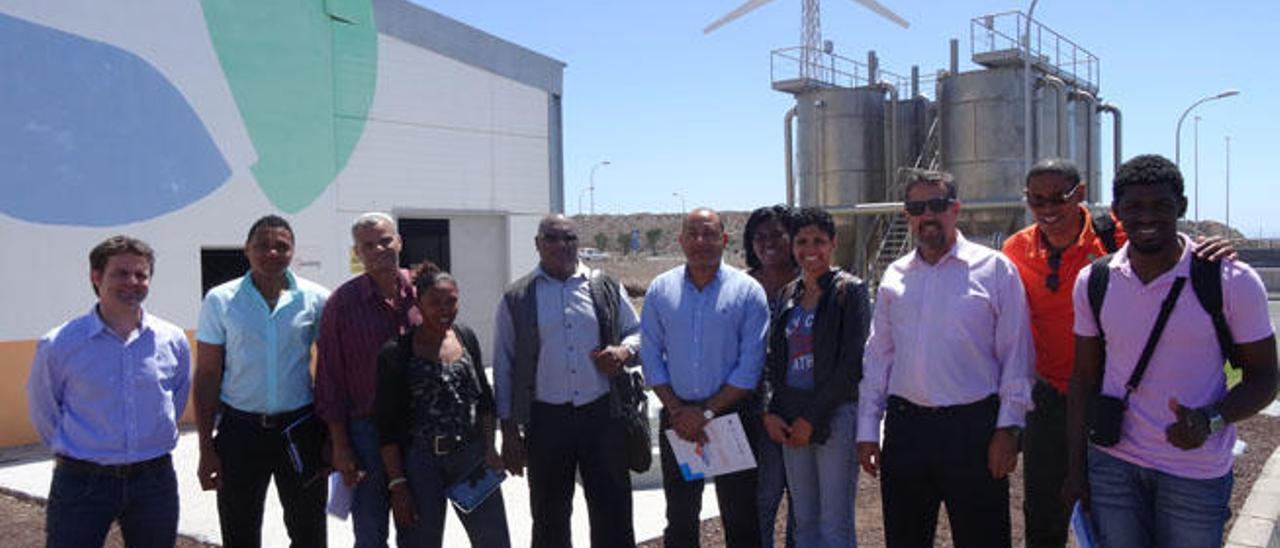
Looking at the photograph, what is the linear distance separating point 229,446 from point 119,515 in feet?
1.74

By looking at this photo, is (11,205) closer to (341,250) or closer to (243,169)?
(243,169)

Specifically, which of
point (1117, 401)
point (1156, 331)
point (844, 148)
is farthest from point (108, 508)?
point (844, 148)

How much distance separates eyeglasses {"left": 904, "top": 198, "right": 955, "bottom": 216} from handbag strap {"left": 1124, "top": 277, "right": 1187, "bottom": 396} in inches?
35.2

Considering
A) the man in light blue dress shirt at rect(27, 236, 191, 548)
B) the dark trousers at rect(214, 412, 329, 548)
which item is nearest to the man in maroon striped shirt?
the dark trousers at rect(214, 412, 329, 548)

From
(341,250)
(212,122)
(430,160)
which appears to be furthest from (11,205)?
(430,160)

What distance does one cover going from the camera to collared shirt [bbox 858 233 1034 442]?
3.56 meters

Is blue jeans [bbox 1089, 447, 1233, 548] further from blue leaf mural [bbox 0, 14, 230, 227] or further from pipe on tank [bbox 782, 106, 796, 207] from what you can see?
pipe on tank [bbox 782, 106, 796, 207]

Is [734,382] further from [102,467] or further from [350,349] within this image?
[102,467]

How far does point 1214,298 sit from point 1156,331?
0.20m

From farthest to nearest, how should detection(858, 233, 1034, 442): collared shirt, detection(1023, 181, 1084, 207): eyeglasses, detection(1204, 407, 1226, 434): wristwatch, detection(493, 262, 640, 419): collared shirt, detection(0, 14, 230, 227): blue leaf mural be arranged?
detection(0, 14, 230, 227): blue leaf mural
detection(493, 262, 640, 419): collared shirt
detection(1023, 181, 1084, 207): eyeglasses
detection(858, 233, 1034, 442): collared shirt
detection(1204, 407, 1226, 434): wristwatch

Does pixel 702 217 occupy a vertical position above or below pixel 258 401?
above

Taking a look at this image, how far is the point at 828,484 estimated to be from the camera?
4.04m

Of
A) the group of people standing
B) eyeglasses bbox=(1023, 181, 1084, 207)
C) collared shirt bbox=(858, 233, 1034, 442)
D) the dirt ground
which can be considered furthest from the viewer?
the dirt ground

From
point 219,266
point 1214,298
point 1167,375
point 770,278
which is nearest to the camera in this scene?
point 1214,298
